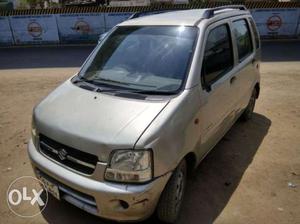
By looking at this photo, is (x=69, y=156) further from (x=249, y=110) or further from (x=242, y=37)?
(x=249, y=110)

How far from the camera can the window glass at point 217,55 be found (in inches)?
131

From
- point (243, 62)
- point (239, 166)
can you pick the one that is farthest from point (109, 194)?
point (243, 62)

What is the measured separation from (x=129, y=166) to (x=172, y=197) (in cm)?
64

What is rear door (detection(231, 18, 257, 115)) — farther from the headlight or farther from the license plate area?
the license plate area

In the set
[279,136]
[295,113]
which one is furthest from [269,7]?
[279,136]

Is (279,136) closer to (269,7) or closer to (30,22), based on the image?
(269,7)

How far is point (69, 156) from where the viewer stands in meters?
2.70

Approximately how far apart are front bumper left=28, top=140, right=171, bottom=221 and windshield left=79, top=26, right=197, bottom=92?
1.01 meters

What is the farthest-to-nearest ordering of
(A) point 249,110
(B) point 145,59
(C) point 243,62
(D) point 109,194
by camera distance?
(A) point 249,110, (C) point 243,62, (B) point 145,59, (D) point 109,194

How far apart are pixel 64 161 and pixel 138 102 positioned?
0.86 m

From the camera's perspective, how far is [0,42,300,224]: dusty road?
10.6ft

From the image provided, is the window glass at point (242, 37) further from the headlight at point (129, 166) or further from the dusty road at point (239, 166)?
the headlight at point (129, 166)

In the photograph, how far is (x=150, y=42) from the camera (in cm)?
349

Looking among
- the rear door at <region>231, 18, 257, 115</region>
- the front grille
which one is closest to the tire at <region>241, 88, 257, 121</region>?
the rear door at <region>231, 18, 257, 115</region>
